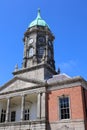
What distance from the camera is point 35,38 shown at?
36.4m

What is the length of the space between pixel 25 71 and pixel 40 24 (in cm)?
911

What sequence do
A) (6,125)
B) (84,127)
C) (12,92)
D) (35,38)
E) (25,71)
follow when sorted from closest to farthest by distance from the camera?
1. (84,127)
2. (6,125)
3. (12,92)
4. (25,71)
5. (35,38)

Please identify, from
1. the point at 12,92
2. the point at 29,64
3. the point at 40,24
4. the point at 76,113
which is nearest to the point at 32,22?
the point at 40,24

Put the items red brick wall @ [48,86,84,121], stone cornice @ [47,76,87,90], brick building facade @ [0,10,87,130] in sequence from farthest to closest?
stone cornice @ [47,76,87,90] < brick building facade @ [0,10,87,130] < red brick wall @ [48,86,84,121]

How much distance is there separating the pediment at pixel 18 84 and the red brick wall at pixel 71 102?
273 centimetres

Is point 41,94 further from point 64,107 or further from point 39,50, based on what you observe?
point 39,50

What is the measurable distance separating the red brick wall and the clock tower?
479 cm

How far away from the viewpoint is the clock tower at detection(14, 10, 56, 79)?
33.3 metres

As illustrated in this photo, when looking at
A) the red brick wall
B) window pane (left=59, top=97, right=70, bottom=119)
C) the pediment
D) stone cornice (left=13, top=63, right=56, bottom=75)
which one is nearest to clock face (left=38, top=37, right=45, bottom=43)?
stone cornice (left=13, top=63, right=56, bottom=75)

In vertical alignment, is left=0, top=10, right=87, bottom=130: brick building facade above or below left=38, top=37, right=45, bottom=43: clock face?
below

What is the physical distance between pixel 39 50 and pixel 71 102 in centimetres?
1203

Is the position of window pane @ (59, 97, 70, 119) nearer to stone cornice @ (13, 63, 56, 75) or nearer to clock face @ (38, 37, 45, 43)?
stone cornice @ (13, 63, 56, 75)

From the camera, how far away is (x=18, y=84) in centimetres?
3177

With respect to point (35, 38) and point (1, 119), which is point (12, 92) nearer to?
point (1, 119)
